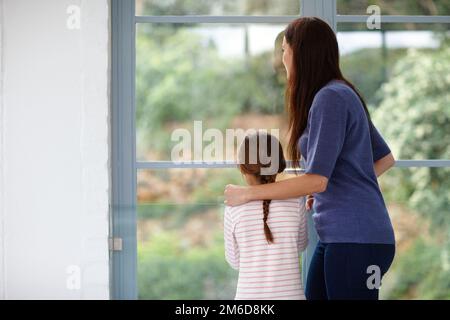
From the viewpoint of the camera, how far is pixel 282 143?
3.28 m

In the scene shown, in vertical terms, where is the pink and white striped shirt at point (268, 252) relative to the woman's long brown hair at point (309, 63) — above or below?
below

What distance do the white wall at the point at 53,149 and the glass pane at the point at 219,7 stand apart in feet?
0.83

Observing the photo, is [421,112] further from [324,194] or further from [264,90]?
[324,194]

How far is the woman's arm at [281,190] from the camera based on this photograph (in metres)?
2.61

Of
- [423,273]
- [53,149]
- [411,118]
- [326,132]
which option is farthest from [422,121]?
[53,149]

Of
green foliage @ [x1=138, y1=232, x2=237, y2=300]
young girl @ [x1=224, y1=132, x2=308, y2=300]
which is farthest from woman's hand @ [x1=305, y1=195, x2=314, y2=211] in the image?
green foliage @ [x1=138, y1=232, x2=237, y2=300]

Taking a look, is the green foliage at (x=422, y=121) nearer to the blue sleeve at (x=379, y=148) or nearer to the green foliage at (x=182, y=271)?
the blue sleeve at (x=379, y=148)

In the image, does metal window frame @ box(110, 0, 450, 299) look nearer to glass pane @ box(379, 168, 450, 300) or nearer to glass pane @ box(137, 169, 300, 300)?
glass pane @ box(137, 169, 300, 300)

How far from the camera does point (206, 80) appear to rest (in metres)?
3.31

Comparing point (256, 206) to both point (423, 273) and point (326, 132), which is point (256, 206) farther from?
point (423, 273)

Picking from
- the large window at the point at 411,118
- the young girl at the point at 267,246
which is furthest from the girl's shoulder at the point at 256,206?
the large window at the point at 411,118

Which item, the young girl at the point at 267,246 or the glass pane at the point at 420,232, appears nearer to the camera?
the young girl at the point at 267,246

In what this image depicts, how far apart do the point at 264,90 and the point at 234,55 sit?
184mm

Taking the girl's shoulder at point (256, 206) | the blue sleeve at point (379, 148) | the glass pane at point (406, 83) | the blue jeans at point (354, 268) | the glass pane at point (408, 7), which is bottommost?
the blue jeans at point (354, 268)
